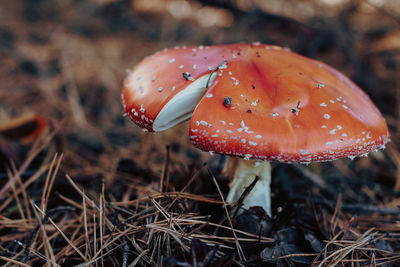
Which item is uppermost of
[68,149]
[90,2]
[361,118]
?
[361,118]

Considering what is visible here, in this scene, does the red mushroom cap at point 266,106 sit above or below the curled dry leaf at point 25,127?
above

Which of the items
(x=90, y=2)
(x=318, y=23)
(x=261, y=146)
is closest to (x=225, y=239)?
(x=261, y=146)

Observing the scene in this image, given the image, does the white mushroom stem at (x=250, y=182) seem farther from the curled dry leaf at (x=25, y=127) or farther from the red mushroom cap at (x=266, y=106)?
the curled dry leaf at (x=25, y=127)

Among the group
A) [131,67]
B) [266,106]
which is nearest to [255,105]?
[266,106]

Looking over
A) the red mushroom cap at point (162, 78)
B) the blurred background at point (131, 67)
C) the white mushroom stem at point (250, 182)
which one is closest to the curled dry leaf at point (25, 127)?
the blurred background at point (131, 67)

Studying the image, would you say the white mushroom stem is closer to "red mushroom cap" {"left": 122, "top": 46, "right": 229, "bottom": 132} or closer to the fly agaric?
the fly agaric

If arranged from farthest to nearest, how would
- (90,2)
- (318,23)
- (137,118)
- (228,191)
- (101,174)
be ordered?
(90,2) → (318,23) → (101,174) → (228,191) → (137,118)

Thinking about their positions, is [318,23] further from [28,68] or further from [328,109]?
[28,68]

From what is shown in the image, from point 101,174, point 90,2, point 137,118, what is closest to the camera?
point 137,118
